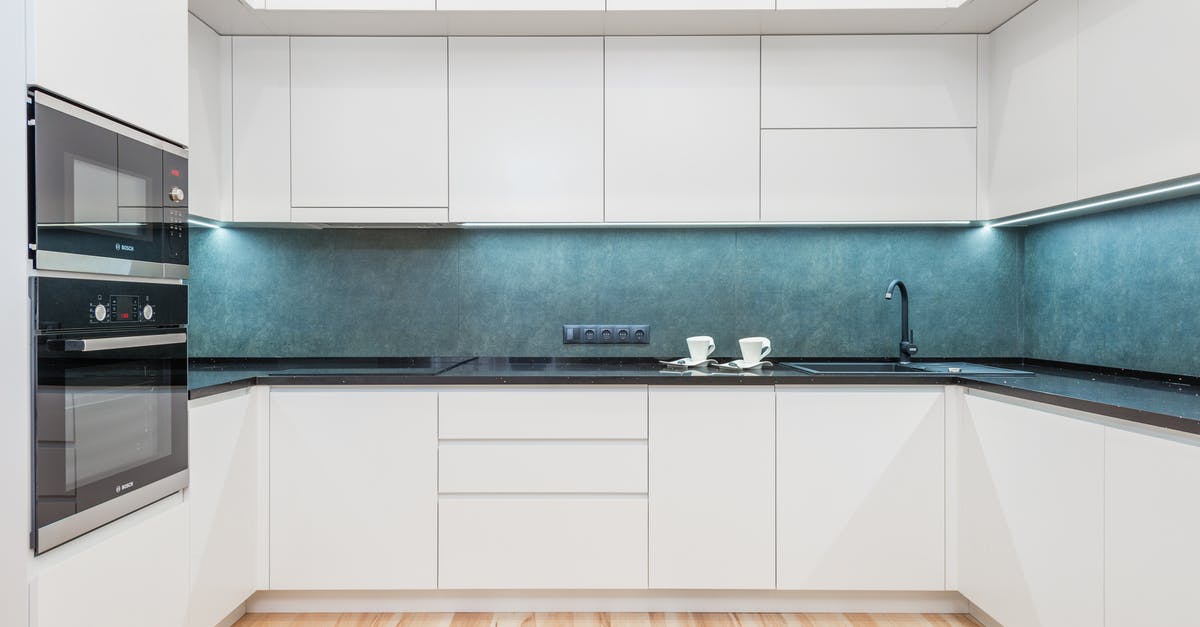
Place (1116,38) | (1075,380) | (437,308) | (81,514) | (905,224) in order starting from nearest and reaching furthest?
(81,514)
(1116,38)
(1075,380)
(905,224)
(437,308)

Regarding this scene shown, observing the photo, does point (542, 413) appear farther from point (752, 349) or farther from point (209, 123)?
point (209, 123)

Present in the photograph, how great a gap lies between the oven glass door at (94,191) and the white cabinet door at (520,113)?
45.4 inches

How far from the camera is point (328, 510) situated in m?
2.22

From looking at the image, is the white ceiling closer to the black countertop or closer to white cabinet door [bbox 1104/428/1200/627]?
the black countertop

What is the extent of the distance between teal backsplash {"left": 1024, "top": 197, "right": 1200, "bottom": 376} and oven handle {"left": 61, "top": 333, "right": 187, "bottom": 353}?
284 centimetres

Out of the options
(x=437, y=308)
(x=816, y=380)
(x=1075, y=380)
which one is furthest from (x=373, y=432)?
(x=1075, y=380)

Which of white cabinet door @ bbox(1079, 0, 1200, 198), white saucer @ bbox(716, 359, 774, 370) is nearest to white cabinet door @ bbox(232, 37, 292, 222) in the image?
white saucer @ bbox(716, 359, 774, 370)

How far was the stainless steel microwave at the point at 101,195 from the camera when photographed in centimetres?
119

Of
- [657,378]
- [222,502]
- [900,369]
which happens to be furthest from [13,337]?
[900,369]

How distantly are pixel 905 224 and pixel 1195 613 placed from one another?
1534mm

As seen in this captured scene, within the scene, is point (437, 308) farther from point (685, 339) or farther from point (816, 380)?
point (816, 380)

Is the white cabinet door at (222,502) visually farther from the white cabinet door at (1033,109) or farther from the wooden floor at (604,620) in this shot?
the white cabinet door at (1033,109)

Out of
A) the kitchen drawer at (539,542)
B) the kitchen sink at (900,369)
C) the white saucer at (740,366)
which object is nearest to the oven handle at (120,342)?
the kitchen drawer at (539,542)

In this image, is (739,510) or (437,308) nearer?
(739,510)
